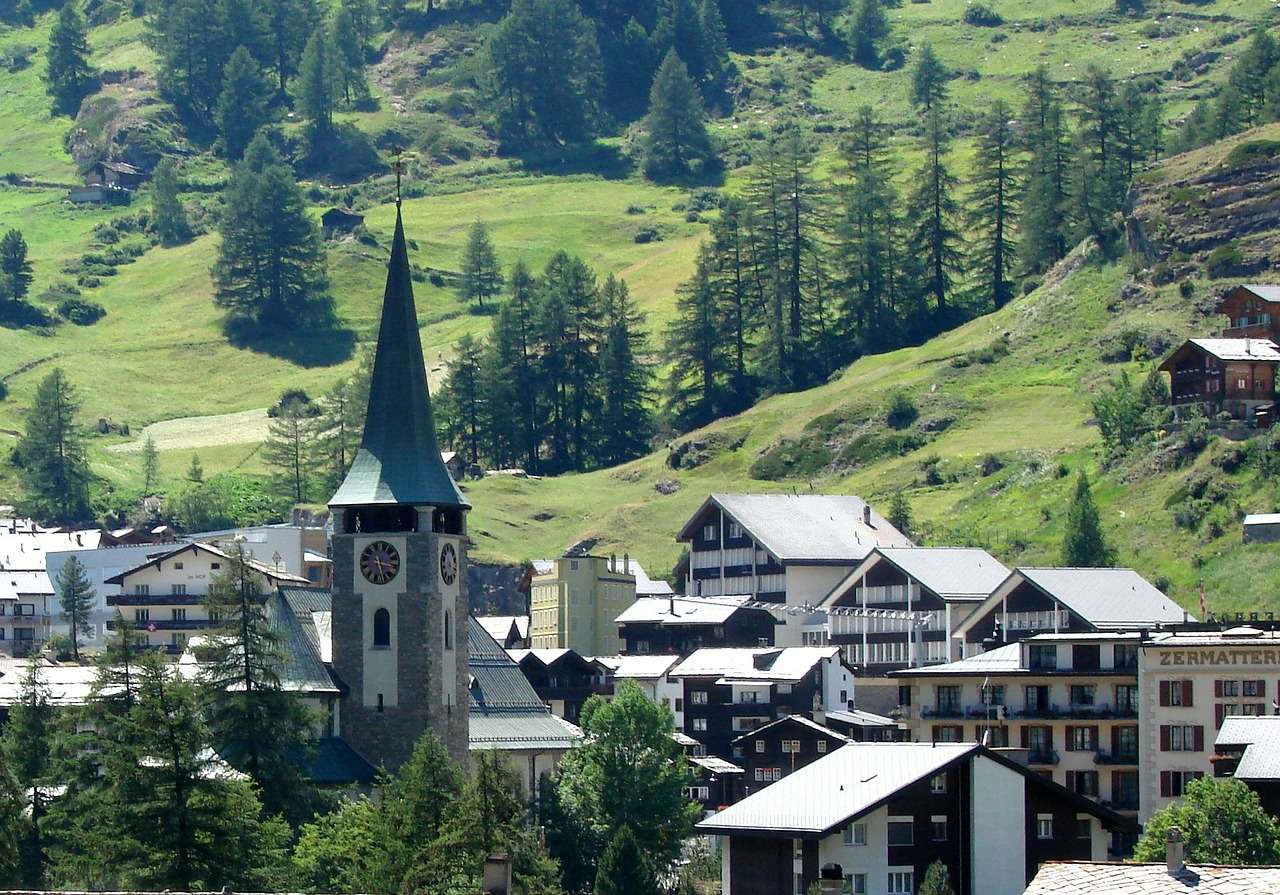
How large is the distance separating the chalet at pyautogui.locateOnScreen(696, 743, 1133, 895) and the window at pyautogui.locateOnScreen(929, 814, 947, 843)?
0.04m

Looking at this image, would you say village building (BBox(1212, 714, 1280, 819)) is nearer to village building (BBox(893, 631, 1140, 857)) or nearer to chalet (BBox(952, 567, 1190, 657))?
village building (BBox(893, 631, 1140, 857))

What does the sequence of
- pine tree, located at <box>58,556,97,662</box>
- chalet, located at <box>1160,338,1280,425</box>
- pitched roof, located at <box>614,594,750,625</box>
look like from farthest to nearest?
pine tree, located at <box>58,556,97,662</box> → chalet, located at <box>1160,338,1280,425</box> → pitched roof, located at <box>614,594,750,625</box>

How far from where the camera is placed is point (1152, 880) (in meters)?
48.4

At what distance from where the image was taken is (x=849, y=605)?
157875mm

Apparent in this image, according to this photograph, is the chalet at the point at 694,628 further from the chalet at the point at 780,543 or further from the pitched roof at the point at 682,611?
the chalet at the point at 780,543

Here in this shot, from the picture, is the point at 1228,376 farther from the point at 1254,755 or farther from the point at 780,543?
the point at 1254,755

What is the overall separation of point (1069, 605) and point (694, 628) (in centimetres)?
2882

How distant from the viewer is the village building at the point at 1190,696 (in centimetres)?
11231

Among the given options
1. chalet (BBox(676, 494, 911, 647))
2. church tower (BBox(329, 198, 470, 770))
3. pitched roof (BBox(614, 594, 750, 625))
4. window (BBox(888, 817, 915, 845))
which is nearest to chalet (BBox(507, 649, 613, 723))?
pitched roof (BBox(614, 594, 750, 625))

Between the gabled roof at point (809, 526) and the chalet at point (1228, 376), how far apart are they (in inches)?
694

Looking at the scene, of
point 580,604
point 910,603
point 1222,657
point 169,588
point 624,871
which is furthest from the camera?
point 580,604

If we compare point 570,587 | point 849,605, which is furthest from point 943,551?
point 570,587

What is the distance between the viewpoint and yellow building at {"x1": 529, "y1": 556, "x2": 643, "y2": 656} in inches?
6624

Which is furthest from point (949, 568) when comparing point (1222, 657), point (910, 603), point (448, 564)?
point (448, 564)
